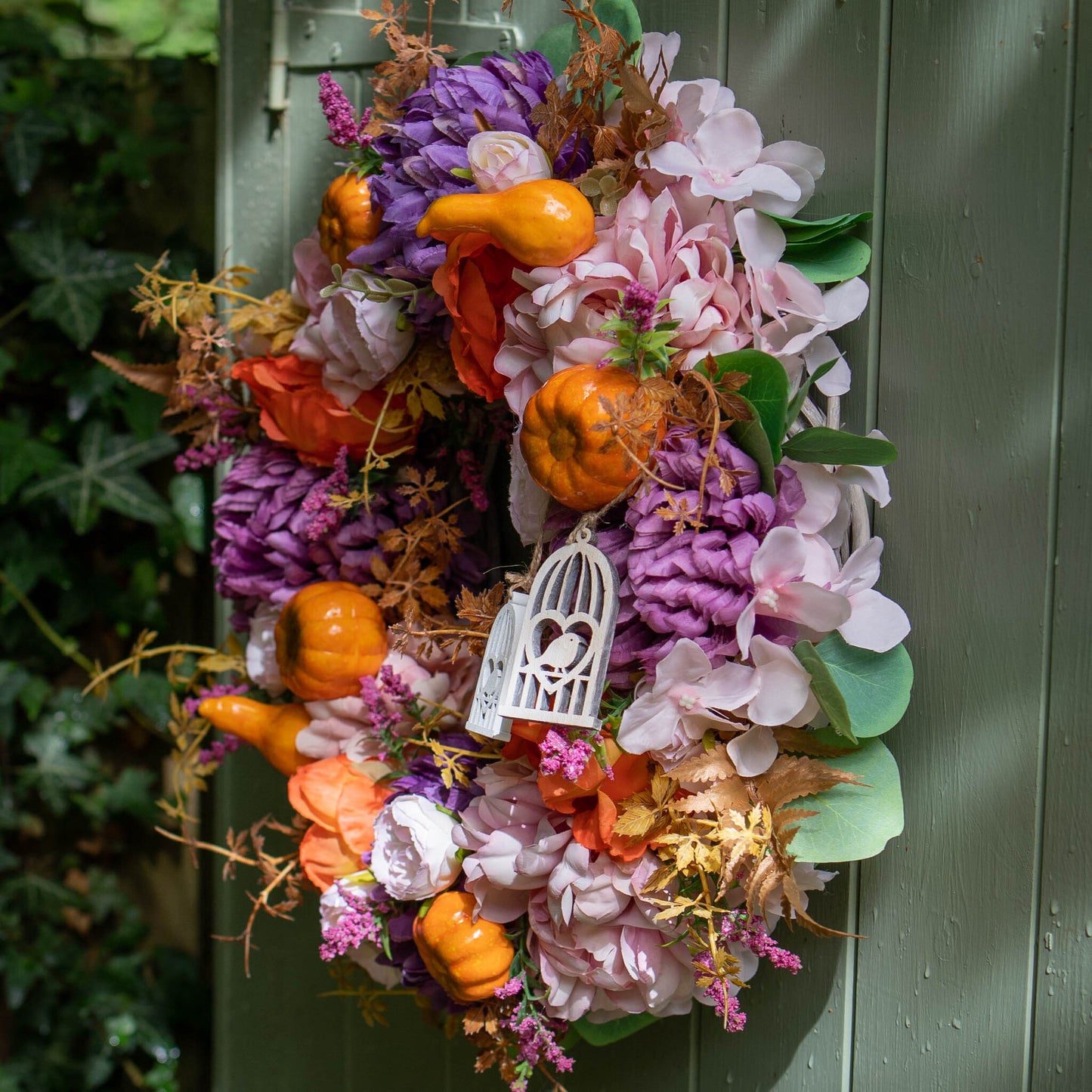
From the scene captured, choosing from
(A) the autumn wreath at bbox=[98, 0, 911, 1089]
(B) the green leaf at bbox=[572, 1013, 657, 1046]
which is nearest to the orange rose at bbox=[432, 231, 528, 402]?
(A) the autumn wreath at bbox=[98, 0, 911, 1089]

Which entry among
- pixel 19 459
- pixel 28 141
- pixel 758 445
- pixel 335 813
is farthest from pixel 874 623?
pixel 28 141

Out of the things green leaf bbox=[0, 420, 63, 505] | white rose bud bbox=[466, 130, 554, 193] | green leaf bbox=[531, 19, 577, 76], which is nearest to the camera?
white rose bud bbox=[466, 130, 554, 193]

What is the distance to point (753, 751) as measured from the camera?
2.25ft

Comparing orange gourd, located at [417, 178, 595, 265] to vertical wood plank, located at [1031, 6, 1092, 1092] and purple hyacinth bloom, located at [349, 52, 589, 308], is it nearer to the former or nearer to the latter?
purple hyacinth bloom, located at [349, 52, 589, 308]

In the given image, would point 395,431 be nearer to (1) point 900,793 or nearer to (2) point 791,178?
(2) point 791,178

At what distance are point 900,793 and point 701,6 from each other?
2.16 feet

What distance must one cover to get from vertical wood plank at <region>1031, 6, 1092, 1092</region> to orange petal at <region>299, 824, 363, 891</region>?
1.79 feet

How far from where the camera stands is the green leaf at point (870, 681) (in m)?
0.69

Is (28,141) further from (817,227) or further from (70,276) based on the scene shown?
(817,227)

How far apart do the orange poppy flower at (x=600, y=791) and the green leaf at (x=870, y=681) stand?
0.15 m

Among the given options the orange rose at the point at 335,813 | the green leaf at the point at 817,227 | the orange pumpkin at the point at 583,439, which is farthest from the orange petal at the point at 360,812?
the green leaf at the point at 817,227

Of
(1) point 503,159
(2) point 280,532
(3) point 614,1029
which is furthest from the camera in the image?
(2) point 280,532

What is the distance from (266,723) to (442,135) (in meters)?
0.57

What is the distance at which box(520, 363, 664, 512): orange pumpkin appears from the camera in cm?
68
